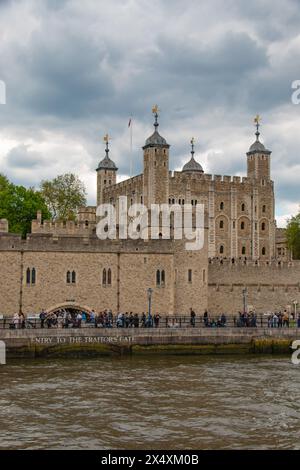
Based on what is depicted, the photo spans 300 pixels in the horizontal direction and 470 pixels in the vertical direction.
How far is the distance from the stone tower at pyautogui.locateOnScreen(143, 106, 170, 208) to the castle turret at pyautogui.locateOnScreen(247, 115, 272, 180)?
15.0 m

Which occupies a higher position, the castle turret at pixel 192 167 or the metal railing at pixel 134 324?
the castle turret at pixel 192 167

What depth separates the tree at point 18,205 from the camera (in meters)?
71.3

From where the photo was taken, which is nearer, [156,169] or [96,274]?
[96,274]

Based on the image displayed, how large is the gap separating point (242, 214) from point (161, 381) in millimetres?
59835

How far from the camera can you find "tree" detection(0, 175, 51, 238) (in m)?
71.3

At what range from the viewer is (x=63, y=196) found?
85.6 metres

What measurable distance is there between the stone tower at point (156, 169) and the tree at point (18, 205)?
1257 cm

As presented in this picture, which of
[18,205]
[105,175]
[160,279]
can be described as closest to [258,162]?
[105,175]

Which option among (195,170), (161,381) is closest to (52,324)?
(161,381)

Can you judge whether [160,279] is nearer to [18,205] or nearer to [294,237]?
[18,205]

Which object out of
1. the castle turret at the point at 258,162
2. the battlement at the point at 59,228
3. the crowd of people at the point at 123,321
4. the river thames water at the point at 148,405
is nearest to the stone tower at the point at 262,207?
the castle turret at the point at 258,162

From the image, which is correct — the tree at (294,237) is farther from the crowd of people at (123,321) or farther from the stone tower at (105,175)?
the crowd of people at (123,321)

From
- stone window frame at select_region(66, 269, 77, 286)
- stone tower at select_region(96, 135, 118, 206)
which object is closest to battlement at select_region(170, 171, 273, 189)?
stone tower at select_region(96, 135, 118, 206)

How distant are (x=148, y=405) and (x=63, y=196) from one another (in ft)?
199
